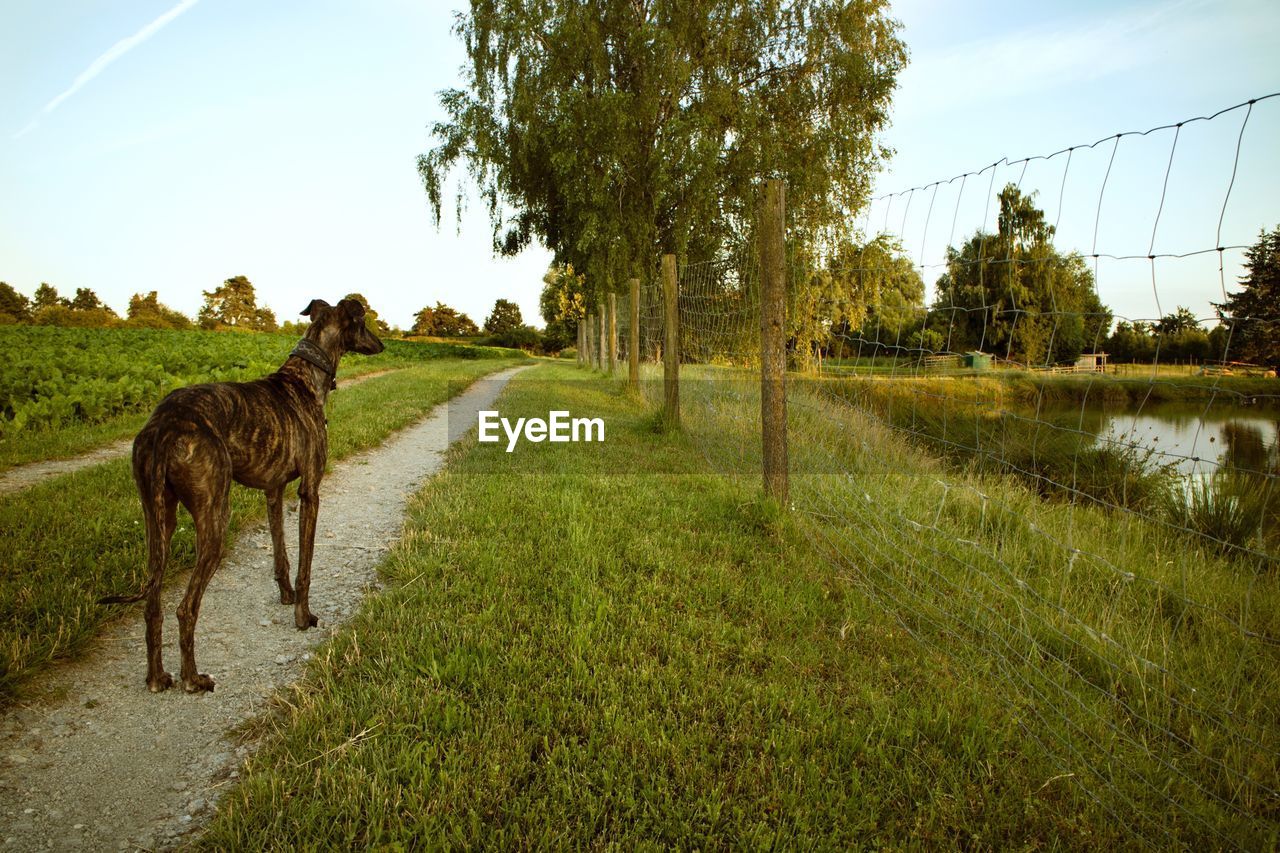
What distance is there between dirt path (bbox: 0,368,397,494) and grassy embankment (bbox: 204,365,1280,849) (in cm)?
442

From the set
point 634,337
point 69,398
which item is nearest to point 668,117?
point 634,337

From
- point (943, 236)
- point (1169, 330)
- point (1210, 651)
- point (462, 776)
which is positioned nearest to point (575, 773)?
point (462, 776)

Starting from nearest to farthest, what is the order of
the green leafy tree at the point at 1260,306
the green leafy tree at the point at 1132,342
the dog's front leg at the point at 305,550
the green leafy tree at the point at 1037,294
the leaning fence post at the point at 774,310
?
the green leafy tree at the point at 1260,306
the green leafy tree at the point at 1132,342
the green leafy tree at the point at 1037,294
the dog's front leg at the point at 305,550
the leaning fence post at the point at 774,310

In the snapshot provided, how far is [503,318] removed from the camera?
89.7 m

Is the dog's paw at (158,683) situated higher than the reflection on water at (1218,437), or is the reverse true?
the reflection on water at (1218,437)

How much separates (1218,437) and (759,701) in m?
4.62

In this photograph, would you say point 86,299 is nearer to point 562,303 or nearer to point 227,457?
point 562,303

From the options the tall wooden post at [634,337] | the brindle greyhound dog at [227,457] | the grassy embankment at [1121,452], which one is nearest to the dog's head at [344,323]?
the brindle greyhound dog at [227,457]

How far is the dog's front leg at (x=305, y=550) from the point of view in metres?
3.21

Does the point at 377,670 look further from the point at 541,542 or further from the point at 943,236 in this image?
the point at 943,236

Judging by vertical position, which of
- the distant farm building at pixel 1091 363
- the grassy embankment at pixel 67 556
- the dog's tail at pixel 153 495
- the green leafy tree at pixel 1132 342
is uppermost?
the green leafy tree at pixel 1132 342

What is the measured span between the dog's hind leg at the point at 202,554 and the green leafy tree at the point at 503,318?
88286 millimetres

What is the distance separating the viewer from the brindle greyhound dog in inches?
98.7

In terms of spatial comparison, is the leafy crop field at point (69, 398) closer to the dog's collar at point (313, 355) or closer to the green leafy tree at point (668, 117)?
the dog's collar at point (313, 355)
